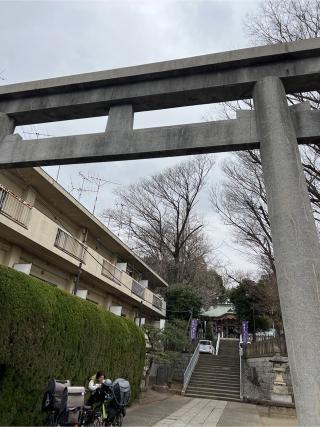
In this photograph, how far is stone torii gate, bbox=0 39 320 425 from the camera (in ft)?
10.6

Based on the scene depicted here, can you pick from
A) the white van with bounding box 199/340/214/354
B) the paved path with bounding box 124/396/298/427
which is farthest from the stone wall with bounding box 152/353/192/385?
the paved path with bounding box 124/396/298/427

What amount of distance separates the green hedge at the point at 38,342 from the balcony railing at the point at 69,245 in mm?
3690

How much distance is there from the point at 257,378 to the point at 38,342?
668 inches

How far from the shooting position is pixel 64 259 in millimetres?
13203

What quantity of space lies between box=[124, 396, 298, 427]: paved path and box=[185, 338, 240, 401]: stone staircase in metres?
2.77

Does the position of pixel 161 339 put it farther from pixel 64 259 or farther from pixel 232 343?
pixel 232 343

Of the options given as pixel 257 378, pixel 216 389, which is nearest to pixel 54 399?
pixel 216 389

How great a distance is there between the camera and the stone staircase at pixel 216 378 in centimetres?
1809

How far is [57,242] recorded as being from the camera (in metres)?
12.7

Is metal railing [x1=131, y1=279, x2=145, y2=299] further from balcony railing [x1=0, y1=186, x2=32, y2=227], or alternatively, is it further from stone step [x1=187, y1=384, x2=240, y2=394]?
balcony railing [x1=0, y1=186, x2=32, y2=227]

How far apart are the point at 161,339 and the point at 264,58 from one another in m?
16.4

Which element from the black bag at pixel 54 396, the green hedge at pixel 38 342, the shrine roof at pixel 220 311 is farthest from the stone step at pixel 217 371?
the shrine roof at pixel 220 311

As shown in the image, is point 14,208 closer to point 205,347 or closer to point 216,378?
point 216,378

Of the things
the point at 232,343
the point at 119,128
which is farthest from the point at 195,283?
the point at 119,128
